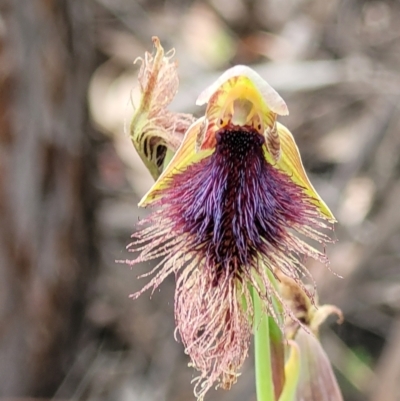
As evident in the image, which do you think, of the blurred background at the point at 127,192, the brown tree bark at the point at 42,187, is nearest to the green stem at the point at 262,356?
the blurred background at the point at 127,192

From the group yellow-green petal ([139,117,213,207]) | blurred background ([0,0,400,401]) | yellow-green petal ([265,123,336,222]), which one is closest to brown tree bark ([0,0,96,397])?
blurred background ([0,0,400,401])

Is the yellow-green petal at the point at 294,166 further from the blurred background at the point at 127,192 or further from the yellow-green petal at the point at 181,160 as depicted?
the blurred background at the point at 127,192

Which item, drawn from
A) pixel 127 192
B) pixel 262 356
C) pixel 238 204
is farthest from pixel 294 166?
pixel 127 192

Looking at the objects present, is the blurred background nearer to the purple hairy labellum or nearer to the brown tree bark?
the brown tree bark

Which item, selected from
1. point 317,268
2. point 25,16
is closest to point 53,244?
point 25,16

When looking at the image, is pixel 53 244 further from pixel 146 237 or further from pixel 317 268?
pixel 146 237

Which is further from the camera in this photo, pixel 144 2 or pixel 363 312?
pixel 144 2
